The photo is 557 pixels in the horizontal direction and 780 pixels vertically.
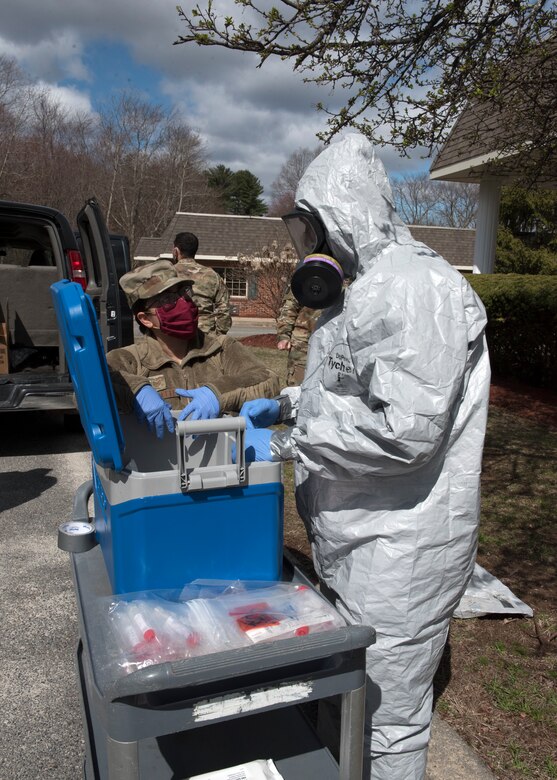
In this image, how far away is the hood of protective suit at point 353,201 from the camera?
193cm

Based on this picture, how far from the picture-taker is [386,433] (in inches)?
65.6

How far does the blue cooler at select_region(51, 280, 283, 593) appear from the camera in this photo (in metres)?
1.54

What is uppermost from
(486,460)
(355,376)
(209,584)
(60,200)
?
(60,200)

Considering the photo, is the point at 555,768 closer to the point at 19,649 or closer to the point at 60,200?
the point at 19,649

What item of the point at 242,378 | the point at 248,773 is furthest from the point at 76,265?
the point at 248,773

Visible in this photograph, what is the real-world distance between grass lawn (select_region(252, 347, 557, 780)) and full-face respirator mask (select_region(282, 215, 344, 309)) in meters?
1.77

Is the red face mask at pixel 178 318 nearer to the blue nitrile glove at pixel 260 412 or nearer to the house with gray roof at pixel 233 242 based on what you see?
the blue nitrile glove at pixel 260 412

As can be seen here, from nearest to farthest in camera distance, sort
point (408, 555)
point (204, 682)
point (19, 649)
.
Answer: point (204, 682)
point (408, 555)
point (19, 649)

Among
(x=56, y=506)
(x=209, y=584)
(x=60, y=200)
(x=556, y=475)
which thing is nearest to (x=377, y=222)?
(x=209, y=584)

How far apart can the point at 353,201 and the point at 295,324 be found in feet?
17.6

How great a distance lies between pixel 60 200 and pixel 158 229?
10457 millimetres

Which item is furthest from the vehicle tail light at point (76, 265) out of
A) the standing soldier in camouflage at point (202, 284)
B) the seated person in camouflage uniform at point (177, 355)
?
the seated person in camouflage uniform at point (177, 355)

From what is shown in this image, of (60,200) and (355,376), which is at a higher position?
(60,200)

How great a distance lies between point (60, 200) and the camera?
26031 millimetres
